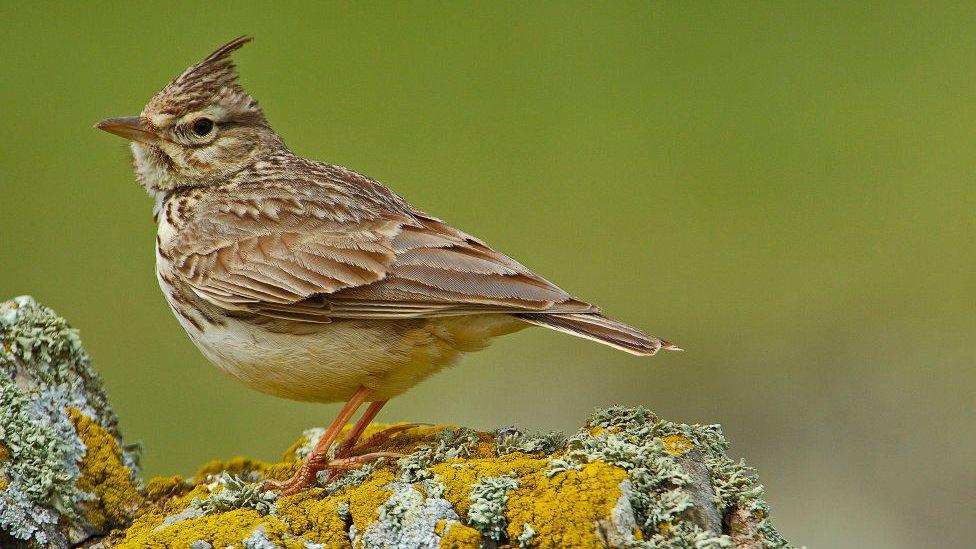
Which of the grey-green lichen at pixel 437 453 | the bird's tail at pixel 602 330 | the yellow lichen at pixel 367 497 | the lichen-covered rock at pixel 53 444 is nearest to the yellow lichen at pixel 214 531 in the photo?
the yellow lichen at pixel 367 497

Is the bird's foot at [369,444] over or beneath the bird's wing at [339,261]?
beneath

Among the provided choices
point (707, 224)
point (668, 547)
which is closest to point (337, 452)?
point (668, 547)

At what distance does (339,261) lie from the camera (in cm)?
590

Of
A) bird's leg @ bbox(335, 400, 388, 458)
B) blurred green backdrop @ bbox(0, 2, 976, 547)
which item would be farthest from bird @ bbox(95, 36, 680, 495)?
blurred green backdrop @ bbox(0, 2, 976, 547)

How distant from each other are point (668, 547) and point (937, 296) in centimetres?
658

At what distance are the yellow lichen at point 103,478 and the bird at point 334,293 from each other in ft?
1.97

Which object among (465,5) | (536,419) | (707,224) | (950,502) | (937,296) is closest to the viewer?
(950,502)

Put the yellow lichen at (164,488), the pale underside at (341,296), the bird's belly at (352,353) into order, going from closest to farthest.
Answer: the pale underside at (341,296) → the bird's belly at (352,353) → the yellow lichen at (164,488)

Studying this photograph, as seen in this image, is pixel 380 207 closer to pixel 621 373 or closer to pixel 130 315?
pixel 621 373

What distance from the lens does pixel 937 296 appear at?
10.3 m

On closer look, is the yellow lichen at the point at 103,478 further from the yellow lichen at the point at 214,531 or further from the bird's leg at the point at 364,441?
the bird's leg at the point at 364,441

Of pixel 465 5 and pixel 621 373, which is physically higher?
pixel 465 5

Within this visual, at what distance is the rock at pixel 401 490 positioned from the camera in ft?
15.0

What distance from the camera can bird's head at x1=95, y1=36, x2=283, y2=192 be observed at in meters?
6.78
